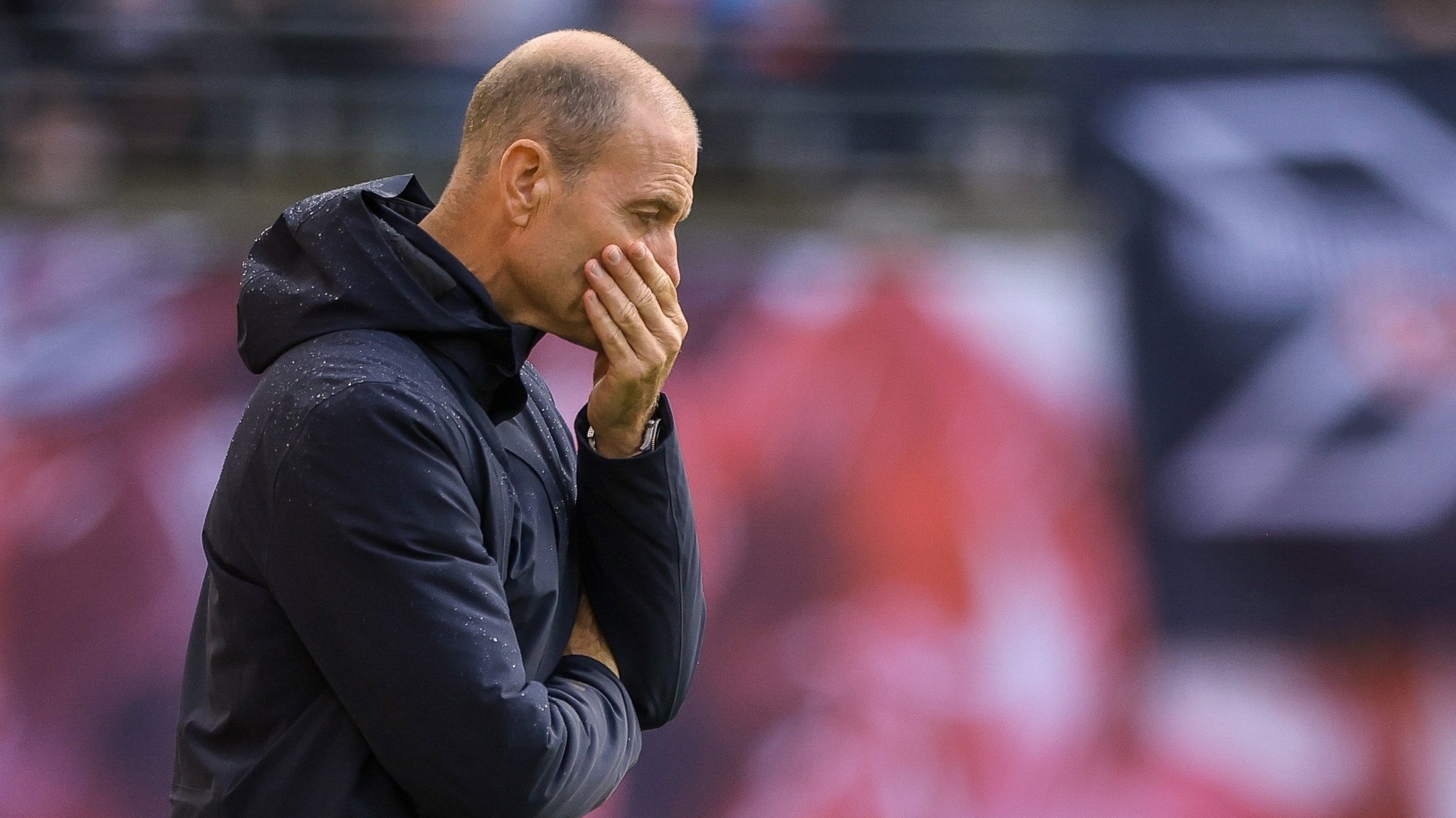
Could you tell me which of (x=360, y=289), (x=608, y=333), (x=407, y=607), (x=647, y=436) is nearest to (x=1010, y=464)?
(x=647, y=436)

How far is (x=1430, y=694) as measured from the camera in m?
4.82

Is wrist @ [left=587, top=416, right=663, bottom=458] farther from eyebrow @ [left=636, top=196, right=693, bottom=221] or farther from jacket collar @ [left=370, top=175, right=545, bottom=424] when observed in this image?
eyebrow @ [left=636, top=196, right=693, bottom=221]

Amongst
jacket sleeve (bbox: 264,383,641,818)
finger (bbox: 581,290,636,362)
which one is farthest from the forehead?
jacket sleeve (bbox: 264,383,641,818)

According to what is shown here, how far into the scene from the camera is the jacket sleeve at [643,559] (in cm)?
169

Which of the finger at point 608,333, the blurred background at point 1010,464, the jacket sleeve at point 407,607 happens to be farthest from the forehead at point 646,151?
the blurred background at point 1010,464

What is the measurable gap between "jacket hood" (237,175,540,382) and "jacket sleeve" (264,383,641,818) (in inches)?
5.2

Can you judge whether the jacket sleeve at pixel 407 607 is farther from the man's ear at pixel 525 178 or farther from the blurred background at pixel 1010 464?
the blurred background at pixel 1010 464

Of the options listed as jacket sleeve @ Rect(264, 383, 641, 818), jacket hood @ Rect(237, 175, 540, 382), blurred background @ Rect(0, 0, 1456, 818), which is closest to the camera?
jacket sleeve @ Rect(264, 383, 641, 818)

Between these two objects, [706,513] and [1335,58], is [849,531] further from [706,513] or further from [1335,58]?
[1335,58]

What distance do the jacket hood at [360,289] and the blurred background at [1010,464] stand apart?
3116 mm

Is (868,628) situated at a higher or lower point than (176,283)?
lower

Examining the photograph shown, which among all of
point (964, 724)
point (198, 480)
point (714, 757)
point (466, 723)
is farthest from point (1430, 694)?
point (466, 723)

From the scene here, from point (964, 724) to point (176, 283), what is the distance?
2.77 m

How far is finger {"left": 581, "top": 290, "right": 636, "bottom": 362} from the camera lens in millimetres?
1614
